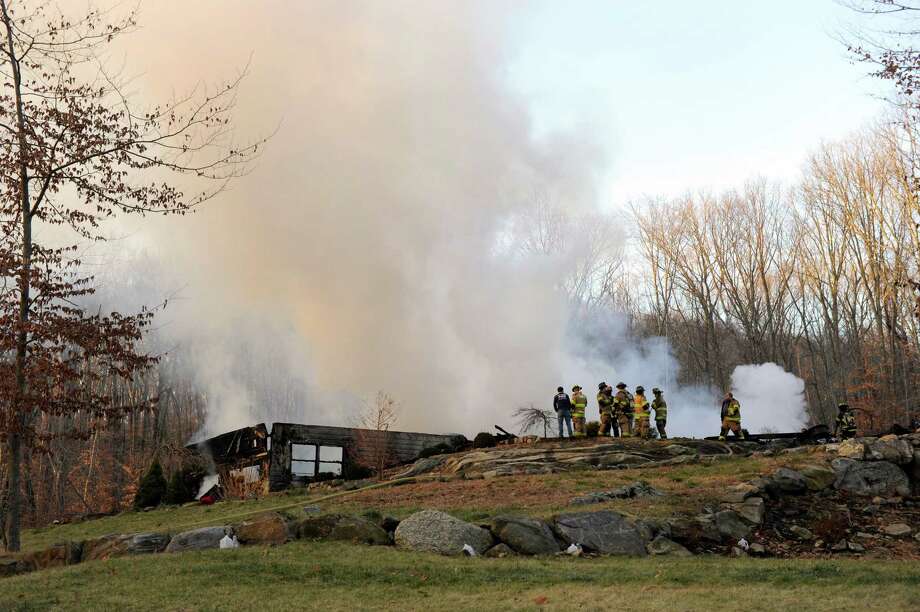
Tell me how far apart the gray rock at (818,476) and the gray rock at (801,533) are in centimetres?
238

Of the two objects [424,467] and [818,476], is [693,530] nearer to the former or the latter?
[818,476]

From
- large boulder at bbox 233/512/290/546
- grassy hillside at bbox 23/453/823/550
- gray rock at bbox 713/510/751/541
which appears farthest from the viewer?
grassy hillside at bbox 23/453/823/550

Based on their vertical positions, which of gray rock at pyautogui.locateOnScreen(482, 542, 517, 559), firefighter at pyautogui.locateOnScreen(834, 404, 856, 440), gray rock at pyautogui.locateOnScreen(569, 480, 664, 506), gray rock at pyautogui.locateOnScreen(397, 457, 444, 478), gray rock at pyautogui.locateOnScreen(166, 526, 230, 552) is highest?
firefighter at pyautogui.locateOnScreen(834, 404, 856, 440)

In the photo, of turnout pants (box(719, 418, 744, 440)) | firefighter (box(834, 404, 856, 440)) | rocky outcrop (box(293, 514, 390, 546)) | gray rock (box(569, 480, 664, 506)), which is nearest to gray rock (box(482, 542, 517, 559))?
rocky outcrop (box(293, 514, 390, 546))

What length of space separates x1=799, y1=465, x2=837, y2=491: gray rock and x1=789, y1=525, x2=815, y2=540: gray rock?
7.81 feet

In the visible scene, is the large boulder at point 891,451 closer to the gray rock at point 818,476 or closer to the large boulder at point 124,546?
the gray rock at point 818,476

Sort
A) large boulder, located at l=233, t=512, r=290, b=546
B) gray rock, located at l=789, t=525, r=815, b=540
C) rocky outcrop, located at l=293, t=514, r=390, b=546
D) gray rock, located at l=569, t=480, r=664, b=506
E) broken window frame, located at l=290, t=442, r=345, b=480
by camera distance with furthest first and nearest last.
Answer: broken window frame, located at l=290, t=442, r=345, b=480, gray rock, located at l=569, t=480, r=664, b=506, gray rock, located at l=789, t=525, r=815, b=540, rocky outcrop, located at l=293, t=514, r=390, b=546, large boulder, located at l=233, t=512, r=290, b=546

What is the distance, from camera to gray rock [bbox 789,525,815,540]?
45.0 feet

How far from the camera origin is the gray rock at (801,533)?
1371cm

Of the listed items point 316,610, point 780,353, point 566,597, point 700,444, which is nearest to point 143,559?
point 316,610

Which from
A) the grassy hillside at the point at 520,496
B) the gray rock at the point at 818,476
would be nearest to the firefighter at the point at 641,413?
the grassy hillside at the point at 520,496

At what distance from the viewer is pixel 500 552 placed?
12195 mm

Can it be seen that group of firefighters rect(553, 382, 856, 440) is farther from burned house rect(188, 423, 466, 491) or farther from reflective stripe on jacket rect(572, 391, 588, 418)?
burned house rect(188, 423, 466, 491)

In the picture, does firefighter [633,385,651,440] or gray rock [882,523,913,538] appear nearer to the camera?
gray rock [882,523,913,538]
